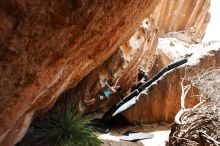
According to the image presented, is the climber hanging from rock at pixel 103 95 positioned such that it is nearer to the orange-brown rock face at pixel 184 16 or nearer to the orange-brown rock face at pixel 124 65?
the orange-brown rock face at pixel 124 65

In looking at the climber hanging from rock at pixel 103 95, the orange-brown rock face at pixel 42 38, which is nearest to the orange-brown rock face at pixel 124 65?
the climber hanging from rock at pixel 103 95

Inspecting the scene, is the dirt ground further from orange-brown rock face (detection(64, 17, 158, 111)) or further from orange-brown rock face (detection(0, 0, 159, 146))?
orange-brown rock face (detection(0, 0, 159, 146))

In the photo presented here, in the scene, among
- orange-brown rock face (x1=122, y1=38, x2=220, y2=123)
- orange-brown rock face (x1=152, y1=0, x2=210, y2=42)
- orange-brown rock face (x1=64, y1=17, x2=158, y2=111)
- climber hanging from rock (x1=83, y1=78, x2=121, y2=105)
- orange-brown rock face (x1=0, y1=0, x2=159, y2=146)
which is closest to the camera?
orange-brown rock face (x1=0, y1=0, x2=159, y2=146)

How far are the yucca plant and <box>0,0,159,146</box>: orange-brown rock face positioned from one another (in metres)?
3.53

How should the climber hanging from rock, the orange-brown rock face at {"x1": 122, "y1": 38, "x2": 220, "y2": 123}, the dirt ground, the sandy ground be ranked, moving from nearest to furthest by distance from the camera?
the dirt ground < the sandy ground < the orange-brown rock face at {"x1": 122, "y1": 38, "x2": 220, "y2": 123} < the climber hanging from rock

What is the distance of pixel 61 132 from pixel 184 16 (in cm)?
1876

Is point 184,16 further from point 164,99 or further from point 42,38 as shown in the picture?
point 42,38

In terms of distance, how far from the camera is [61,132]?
10.6 metres

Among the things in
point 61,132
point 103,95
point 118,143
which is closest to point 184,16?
point 103,95

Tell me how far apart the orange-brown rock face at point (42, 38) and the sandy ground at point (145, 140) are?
4888mm

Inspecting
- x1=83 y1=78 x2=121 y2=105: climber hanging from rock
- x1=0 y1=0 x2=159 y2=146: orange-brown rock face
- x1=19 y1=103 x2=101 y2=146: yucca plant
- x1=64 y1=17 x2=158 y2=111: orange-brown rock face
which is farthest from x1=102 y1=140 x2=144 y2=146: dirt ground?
x1=0 y1=0 x2=159 y2=146: orange-brown rock face

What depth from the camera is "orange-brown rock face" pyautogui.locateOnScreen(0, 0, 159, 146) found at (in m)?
4.46

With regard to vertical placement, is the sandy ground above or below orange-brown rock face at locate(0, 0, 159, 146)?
below

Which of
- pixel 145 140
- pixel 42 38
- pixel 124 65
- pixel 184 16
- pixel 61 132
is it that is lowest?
pixel 145 140
